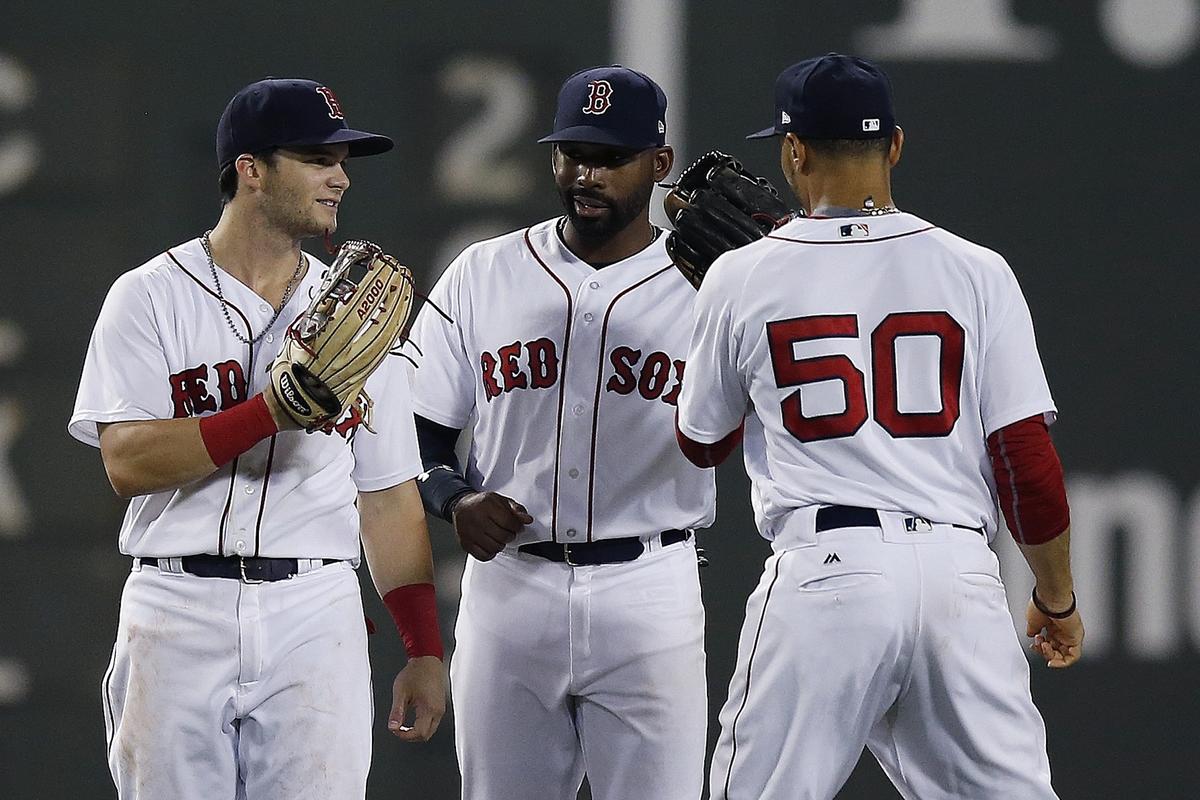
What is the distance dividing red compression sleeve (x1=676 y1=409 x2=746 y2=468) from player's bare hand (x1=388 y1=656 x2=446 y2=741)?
52cm

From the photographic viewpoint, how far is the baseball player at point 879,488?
2.27m

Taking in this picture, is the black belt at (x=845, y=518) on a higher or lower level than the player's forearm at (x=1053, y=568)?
higher

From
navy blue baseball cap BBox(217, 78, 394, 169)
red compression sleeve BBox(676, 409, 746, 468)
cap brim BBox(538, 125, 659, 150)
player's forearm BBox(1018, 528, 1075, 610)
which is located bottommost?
player's forearm BBox(1018, 528, 1075, 610)

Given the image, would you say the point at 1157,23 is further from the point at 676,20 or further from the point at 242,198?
the point at 242,198

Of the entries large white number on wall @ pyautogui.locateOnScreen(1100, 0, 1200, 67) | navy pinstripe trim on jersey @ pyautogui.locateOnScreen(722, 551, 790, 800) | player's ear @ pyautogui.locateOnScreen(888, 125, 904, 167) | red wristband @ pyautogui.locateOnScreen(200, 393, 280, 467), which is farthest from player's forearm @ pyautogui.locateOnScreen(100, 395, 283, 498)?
large white number on wall @ pyautogui.locateOnScreen(1100, 0, 1200, 67)

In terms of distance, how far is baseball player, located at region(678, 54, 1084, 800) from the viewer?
7.46ft

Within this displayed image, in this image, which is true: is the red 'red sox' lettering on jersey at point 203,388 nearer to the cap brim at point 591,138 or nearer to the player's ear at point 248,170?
the player's ear at point 248,170

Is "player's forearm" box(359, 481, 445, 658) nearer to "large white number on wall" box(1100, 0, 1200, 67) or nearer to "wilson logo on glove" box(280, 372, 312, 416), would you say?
"wilson logo on glove" box(280, 372, 312, 416)

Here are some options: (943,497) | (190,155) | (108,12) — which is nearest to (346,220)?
(190,155)

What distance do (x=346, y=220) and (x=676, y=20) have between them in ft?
2.80

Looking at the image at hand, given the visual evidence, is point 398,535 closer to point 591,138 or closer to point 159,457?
point 159,457

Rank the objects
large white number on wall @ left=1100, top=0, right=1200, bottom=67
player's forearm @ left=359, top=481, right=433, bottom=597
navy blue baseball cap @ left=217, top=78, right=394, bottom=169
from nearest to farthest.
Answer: navy blue baseball cap @ left=217, top=78, right=394, bottom=169, player's forearm @ left=359, top=481, right=433, bottom=597, large white number on wall @ left=1100, top=0, right=1200, bottom=67

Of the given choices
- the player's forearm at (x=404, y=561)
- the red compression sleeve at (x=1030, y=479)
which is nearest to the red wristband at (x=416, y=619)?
the player's forearm at (x=404, y=561)

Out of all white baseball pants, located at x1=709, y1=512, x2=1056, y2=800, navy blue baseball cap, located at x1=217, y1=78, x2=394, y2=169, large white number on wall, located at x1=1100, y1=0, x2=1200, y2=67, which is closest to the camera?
white baseball pants, located at x1=709, y1=512, x2=1056, y2=800
